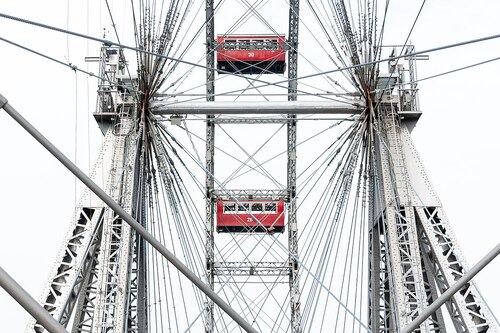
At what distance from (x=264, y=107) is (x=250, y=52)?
380 inches

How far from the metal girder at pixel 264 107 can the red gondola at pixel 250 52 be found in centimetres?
874

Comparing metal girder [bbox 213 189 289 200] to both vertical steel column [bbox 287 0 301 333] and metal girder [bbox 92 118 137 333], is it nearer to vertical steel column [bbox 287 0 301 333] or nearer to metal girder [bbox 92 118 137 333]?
vertical steel column [bbox 287 0 301 333]

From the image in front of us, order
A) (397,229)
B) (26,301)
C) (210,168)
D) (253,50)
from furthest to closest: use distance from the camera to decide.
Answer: (210,168) → (253,50) → (397,229) → (26,301)

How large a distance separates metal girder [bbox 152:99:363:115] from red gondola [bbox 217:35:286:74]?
28.7ft

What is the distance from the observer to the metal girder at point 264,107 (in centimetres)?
2006

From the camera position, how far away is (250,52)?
29547 millimetres

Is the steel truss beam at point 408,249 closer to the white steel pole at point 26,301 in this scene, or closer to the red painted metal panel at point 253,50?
the red painted metal panel at point 253,50

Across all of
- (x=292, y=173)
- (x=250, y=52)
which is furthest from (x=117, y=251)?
(x=250, y=52)

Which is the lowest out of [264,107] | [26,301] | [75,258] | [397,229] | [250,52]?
[75,258]

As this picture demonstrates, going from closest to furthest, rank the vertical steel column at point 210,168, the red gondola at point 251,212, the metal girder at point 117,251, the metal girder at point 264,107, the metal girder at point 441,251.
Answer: the metal girder at point 441,251, the metal girder at point 117,251, the metal girder at point 264,107, the vertical steel column at point 210,168, the red gondola at point 251,212

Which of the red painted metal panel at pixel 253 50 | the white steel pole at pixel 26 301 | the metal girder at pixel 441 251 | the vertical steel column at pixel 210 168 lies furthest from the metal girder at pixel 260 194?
the white steel pole at pixel 26 301

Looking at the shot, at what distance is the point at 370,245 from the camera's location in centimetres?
2045

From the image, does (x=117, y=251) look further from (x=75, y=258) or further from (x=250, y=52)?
(x=250, y=52)

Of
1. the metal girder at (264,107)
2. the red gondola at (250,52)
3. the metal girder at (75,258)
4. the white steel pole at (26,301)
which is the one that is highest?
the red gondola at (250,52)
